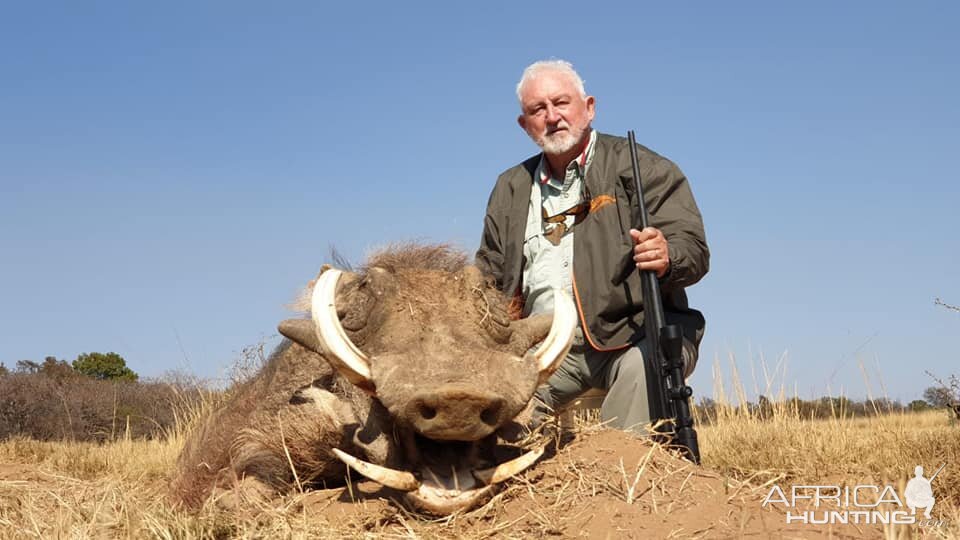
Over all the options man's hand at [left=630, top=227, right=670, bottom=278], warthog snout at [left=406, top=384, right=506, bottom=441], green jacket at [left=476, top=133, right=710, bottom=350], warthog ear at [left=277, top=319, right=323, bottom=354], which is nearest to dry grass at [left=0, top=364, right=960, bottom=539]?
warthog snout at [left=406, top=384, right=506, bottom=441]

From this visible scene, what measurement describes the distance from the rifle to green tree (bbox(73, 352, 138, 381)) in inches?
721

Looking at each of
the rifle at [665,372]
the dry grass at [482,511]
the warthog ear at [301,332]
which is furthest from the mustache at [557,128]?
the warthog ear at [301,332]

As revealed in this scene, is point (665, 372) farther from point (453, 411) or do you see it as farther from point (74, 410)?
point (74, 410)

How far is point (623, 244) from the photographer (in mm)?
5688

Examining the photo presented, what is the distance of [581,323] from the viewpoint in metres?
5.74

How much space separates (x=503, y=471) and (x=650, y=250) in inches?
86.2

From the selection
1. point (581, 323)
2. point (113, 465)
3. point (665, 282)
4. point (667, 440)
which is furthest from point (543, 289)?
point (113, 465)

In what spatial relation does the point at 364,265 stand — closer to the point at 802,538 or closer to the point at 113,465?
the point at 802,538

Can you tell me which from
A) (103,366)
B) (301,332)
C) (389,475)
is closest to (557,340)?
(389,475)

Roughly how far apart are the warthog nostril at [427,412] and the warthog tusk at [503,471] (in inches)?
19.4

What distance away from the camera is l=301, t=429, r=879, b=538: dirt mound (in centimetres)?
322

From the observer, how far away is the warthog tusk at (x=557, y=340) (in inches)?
133

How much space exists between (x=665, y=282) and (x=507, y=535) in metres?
2.55

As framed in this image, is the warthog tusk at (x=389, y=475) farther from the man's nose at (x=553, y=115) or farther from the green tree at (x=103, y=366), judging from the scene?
the green tree at (x=103, y=366)
